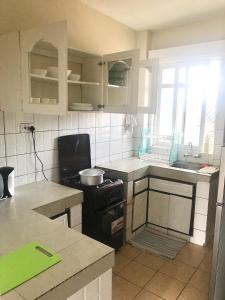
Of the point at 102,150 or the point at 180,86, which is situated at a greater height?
the point at 180,86

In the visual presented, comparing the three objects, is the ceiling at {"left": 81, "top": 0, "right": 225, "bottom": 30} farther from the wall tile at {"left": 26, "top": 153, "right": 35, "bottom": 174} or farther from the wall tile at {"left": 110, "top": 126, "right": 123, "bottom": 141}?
the wall tile at {"left": 26, "top": 153, "right": 35, "bottom": 174}

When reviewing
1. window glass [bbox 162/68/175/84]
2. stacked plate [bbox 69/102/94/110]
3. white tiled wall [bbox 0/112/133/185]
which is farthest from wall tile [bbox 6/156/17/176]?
window glass [bbox 162/68/175/84]

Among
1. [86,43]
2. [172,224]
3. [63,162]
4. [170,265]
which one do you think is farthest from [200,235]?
[86,43]

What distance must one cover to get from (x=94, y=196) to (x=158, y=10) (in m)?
1.84

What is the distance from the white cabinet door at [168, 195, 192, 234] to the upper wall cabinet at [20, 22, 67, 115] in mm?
1555

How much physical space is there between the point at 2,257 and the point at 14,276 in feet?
0.49

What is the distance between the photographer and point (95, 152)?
2.61 metres

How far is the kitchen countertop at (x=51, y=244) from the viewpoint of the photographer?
0.87 metres

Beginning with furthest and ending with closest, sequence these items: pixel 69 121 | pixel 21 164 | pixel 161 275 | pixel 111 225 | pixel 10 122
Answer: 1. pixel 69 121
2. pixel 111 225
3. pixel 161 275
4. pixel 21 164
5. pixel 10 122

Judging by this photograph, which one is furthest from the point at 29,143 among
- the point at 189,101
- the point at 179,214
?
the point at 189,101

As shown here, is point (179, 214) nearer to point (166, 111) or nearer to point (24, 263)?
point (166, 111)

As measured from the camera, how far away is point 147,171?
8.70 feet

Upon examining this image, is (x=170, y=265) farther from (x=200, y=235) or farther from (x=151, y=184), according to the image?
(x=151, y=184)

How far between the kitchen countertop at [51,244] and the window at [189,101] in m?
1.71
